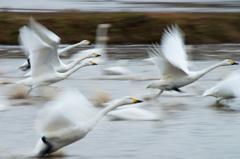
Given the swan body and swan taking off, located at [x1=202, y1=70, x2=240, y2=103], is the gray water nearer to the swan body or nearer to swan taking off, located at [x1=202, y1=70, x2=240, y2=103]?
the swan body

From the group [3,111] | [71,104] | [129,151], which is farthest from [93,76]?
[71,104]

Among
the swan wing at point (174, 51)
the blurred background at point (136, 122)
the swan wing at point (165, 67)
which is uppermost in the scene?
the swan wing at point (174, 51)

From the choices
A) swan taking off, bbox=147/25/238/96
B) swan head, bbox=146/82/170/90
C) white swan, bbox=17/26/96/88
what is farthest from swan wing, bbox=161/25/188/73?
white swan, bbox=17/26/96/88

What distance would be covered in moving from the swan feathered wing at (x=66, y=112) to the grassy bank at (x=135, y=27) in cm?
1576

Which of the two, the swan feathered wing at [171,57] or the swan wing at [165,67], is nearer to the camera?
the swan feathered wing at [171,57]

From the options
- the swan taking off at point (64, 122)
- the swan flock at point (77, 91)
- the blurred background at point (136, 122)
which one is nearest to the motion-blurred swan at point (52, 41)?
the swan flock at point (77, 91)

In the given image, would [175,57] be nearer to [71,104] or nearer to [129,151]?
[129,151]

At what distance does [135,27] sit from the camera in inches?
843

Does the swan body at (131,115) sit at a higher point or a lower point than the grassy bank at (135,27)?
higher

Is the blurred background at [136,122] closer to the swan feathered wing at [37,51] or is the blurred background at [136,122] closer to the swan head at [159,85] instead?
the swan head at [159,85]

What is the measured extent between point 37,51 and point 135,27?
13442 millimetres

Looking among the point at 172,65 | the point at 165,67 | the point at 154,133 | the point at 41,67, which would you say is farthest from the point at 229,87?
the point at 41,67

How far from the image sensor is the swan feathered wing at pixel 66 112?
482cm

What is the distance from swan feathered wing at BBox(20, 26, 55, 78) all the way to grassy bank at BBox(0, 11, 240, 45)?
11699 millimetres
